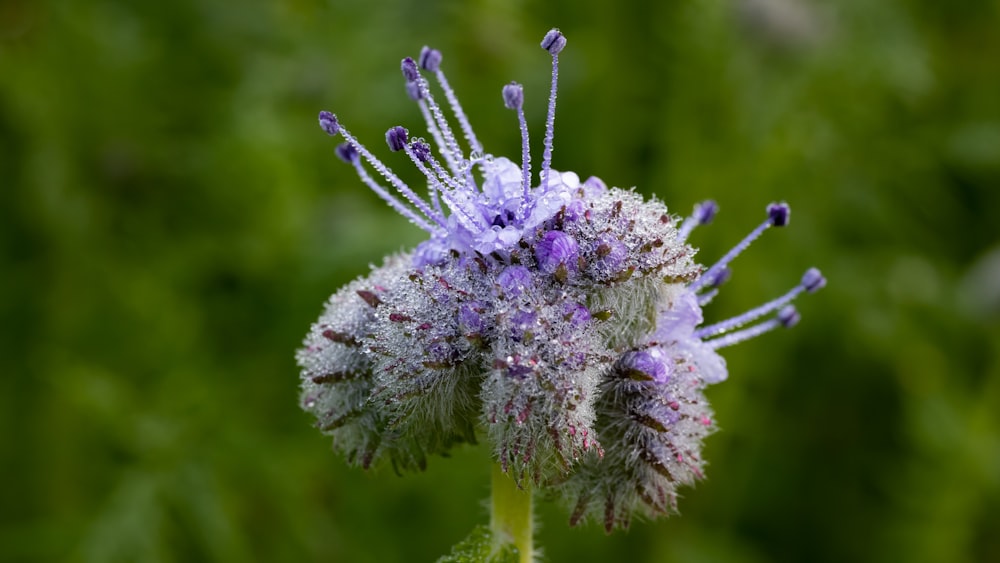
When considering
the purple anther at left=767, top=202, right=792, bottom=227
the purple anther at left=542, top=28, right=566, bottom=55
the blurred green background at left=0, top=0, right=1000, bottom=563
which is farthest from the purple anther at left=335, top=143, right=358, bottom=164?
the blurred green background at left=0, top=0, right=1000, bottom=563

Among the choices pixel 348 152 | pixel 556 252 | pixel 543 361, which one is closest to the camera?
pixel 543 361

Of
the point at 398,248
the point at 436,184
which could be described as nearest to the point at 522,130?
the point at 436,184

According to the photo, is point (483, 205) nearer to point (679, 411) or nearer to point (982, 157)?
point (679, 411)

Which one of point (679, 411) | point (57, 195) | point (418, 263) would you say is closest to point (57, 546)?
point (57, 195)

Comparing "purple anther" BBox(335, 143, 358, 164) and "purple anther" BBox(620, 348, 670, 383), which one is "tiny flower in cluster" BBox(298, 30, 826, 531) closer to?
"purple anther" BBox(620, 348, 670, 383)

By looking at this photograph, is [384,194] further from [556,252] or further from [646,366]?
[646,366]
